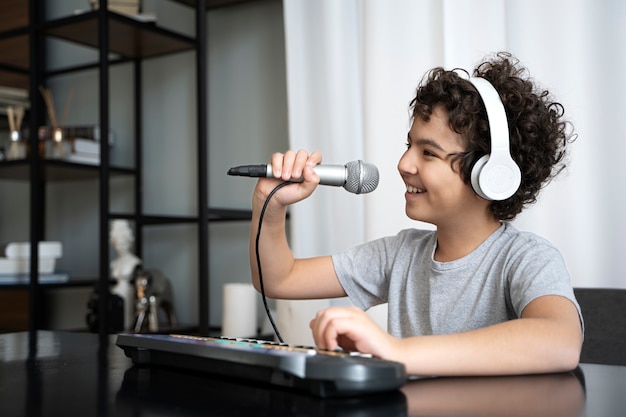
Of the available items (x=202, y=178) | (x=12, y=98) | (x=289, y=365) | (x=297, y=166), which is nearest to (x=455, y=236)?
(x=297, y=166)

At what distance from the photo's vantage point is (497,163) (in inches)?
39.0

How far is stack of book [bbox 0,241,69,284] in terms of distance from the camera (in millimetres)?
2645

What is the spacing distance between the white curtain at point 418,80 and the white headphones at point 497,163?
0.71 metres

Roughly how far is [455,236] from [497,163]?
0.65 feet

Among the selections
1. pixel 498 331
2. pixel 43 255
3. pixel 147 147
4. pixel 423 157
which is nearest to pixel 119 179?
pixel 147 147

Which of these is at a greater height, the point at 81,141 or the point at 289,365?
the point at 81,141

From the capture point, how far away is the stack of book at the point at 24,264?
2.64m

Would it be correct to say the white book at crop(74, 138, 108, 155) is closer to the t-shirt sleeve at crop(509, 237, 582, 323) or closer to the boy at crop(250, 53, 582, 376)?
the boy at crop(250, 53, 582, 376)

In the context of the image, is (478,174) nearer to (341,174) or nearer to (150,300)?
(341,174)

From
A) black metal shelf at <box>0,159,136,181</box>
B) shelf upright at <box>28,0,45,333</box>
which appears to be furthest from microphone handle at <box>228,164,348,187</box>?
shelf upright at <box>28,0,45,333</box>

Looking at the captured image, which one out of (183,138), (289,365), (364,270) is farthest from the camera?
(183,138)

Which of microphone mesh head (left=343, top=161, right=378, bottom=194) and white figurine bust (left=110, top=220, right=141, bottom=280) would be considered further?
white figurine bust (left=110, top=220, right=141, bottom=280)

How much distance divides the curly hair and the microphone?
5.7 inches

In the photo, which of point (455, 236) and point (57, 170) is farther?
point (57, 170)
